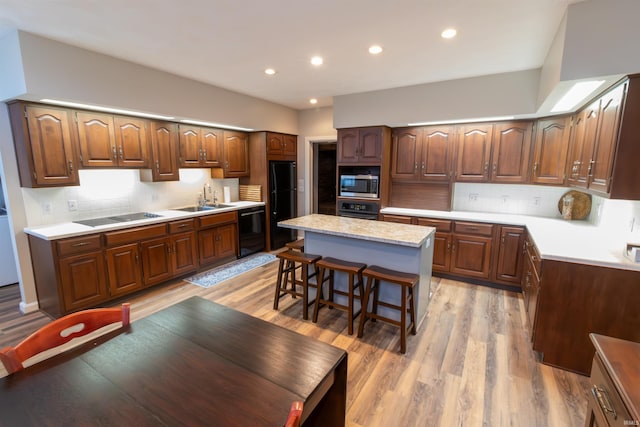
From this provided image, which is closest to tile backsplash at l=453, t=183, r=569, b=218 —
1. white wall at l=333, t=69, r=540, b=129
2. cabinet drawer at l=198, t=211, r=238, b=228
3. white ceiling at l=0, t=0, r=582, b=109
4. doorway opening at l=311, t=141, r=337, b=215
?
white wall at l=333, t=69, r=540, b=129

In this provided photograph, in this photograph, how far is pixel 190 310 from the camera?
1.57m

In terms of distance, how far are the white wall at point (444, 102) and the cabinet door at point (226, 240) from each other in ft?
7.86

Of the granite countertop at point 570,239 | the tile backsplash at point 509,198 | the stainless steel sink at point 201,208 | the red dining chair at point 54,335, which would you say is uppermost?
the tile backsplash at point 509,198

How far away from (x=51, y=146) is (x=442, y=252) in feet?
15.3

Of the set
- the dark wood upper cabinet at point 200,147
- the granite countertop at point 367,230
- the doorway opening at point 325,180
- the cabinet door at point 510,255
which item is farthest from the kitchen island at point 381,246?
the doorway opening at point 325,180

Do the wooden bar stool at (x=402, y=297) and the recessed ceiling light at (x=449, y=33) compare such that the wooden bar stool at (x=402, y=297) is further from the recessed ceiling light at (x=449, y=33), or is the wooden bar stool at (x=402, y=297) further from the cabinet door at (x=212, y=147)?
the cabinet door at (x=212, y=147)

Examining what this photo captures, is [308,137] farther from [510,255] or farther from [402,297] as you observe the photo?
[402,297]

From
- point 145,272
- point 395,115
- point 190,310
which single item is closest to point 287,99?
point 395,115

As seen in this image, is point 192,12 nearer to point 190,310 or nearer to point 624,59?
point 190,310

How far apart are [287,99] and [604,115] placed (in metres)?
3.96

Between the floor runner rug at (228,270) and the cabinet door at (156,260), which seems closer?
the cabinet door at (156,260)

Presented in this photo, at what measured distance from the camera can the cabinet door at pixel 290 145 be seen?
5.44 metres

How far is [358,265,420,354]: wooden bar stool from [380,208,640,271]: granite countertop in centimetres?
106

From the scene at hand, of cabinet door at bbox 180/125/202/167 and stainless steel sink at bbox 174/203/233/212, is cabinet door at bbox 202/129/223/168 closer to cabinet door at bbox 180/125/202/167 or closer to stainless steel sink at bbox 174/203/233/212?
cabinet door at bbox 180/125/202/167
